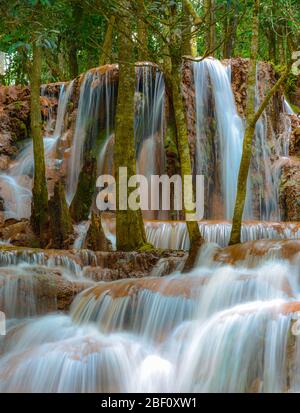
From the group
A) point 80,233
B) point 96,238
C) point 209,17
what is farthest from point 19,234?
point 209,17

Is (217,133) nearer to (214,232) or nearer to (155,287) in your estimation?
(214,232)

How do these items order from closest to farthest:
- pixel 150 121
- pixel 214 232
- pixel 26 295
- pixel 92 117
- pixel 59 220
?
pixel 26 295, pixel 59 220, pixel 214 232, pixel 150 121, pixel 92 117

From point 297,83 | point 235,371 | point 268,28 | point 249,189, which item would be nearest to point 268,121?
point 249,189

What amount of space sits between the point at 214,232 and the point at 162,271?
2.12m

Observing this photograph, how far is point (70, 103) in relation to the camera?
54.3ft

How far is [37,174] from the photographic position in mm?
11312

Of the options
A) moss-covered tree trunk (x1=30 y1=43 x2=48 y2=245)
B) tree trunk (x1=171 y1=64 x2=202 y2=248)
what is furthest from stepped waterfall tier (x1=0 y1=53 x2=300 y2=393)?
tree trunk (x1=171 y1=64 x2=202 y2=248)

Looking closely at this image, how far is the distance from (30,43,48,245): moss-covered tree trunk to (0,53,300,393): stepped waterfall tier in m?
0.30

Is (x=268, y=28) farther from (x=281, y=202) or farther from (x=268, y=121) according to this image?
(x=281, y=202)

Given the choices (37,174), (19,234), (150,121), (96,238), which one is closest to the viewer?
(96,238)

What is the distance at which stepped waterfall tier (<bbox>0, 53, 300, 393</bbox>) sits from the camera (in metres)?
6.09

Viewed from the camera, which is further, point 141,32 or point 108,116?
point 141,32

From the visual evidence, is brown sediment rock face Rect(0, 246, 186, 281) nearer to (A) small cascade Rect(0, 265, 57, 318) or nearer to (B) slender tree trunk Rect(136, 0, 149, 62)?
(A) small cascade Rect(0, 265, 57, 318)
